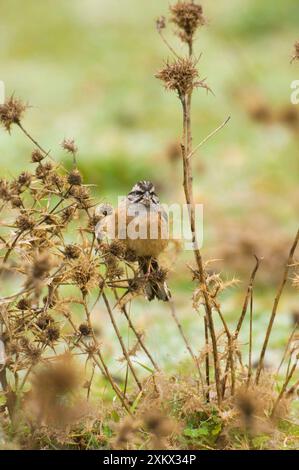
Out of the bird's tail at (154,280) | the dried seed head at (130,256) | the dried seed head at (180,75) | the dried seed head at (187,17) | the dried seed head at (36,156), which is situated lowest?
the bird's tail at (154,280)

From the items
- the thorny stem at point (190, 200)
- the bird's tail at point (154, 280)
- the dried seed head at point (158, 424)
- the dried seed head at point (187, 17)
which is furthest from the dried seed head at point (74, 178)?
the dried seed head at point (158, 424)

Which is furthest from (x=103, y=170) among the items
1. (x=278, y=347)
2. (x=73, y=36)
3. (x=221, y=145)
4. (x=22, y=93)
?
(x=73, y=36)

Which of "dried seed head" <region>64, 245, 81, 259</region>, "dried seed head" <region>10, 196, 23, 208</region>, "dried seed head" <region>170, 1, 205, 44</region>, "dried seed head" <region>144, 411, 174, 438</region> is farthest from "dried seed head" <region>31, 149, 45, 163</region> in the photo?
"dried seed head" <region>144, 411, 174, 438</region>

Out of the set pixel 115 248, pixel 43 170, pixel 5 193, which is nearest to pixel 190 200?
pixel 115 248

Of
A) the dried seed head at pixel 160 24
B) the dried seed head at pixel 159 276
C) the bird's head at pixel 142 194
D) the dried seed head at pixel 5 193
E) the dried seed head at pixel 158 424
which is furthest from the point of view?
the bird's head at pixel 142 194

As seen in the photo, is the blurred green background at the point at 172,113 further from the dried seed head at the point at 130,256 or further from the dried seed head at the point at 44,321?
the dried seed head at the point at 44,321
